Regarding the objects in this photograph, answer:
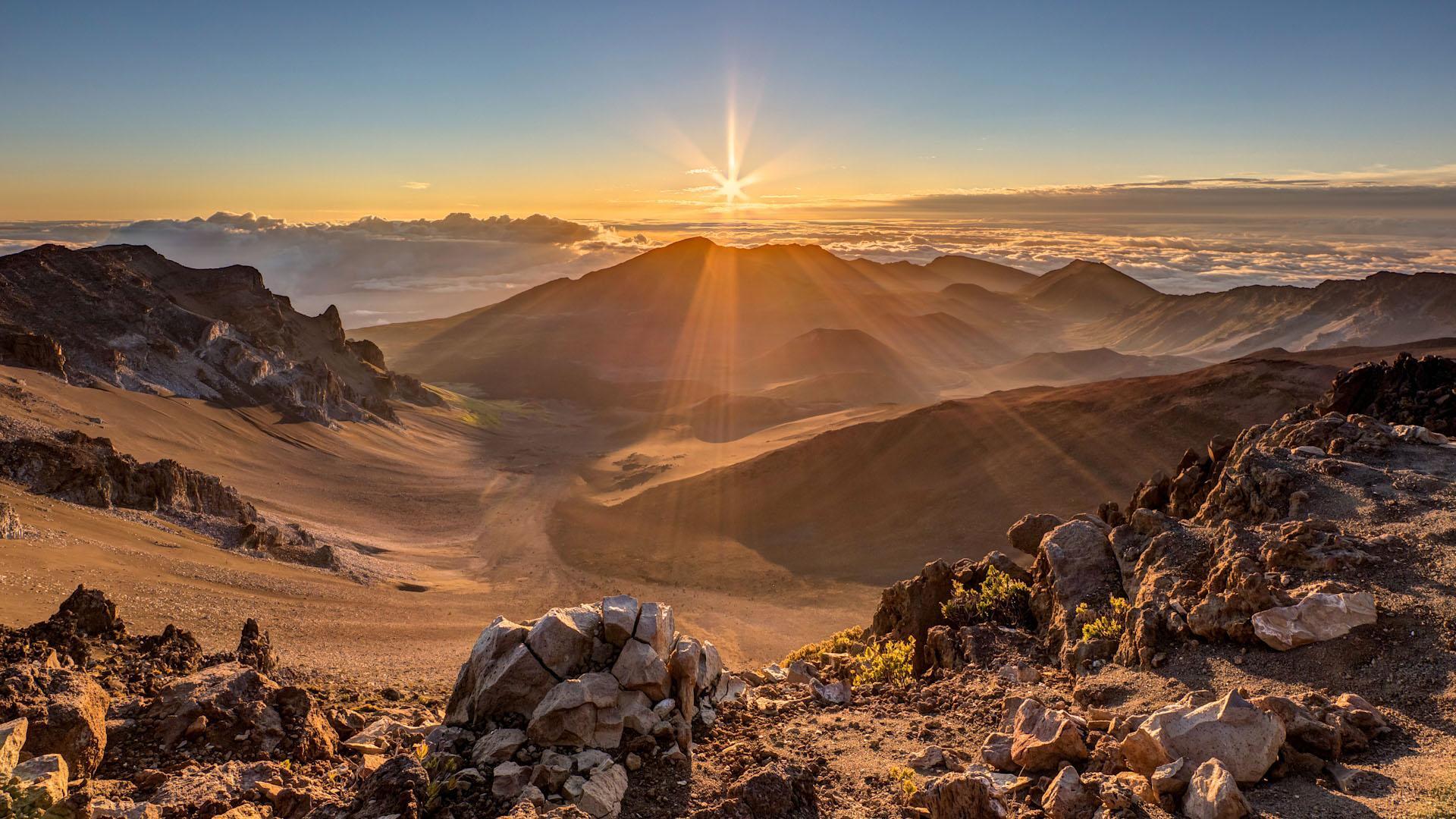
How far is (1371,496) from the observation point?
9914 mm

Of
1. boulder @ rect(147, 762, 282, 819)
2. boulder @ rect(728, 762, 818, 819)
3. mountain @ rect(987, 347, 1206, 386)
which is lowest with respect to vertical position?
mountain @ rect(987, 347, 1206, 386)

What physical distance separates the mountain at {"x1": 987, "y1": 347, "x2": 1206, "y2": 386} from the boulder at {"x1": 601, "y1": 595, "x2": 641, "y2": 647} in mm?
120896

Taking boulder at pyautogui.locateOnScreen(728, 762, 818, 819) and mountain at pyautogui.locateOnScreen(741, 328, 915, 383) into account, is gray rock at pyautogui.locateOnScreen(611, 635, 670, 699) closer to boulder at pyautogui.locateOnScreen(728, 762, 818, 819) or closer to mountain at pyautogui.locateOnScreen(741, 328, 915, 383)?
boulder at pyautogui.locateOnScreen(728, 762, 818, 819)

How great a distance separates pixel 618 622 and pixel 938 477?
32.3 m

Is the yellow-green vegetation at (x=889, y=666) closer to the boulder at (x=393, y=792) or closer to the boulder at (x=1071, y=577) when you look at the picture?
the boulder at (x=1071, y=577)

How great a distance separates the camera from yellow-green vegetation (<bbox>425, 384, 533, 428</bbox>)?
76.9m

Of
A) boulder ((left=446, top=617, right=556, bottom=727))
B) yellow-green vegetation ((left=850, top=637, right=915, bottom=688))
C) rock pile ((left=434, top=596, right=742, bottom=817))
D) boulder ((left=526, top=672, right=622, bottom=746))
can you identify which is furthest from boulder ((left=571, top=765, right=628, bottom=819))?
yellow-green vegetation ((left=850, top=637, right=915, bottom=688))

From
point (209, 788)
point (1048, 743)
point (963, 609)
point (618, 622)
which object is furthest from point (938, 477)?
point (209, 788)

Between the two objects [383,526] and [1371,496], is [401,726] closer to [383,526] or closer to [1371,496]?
[1371,496]

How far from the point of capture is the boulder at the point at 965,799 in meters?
6.30

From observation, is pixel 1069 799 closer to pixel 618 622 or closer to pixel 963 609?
pixel 618 622

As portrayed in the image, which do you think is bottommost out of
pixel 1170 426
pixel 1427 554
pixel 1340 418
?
pixel 1170 426

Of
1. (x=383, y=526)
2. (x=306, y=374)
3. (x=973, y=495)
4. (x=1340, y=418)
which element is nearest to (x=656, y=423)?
(x=306, y=374)

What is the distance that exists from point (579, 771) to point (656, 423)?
73.5m
